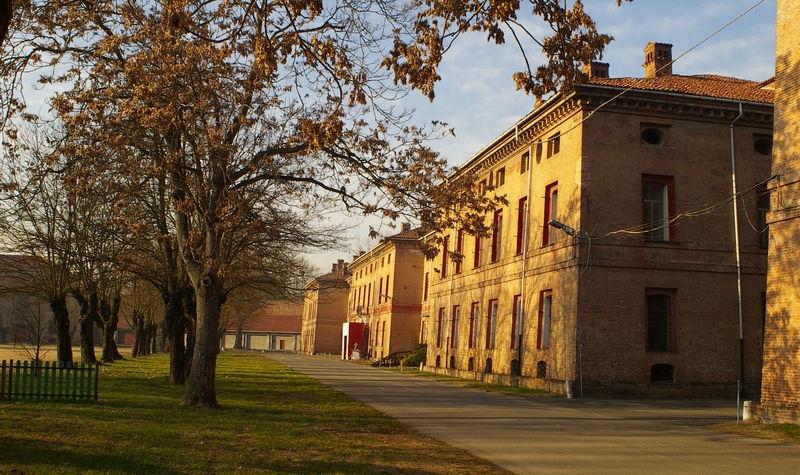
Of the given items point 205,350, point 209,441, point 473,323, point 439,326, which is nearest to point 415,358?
point 439,326

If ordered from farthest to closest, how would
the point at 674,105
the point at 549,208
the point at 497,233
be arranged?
the point at 497,233, the point at 549,208, the point at 674,105

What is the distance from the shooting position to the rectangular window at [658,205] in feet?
83.6

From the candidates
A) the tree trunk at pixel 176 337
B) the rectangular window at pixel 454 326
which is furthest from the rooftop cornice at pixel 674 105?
the rectangular window at pixel 454 326

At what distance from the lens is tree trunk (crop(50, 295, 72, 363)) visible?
92.6ft

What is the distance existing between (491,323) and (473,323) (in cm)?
246

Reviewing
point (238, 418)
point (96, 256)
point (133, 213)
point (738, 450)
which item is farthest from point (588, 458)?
point (96, 256)

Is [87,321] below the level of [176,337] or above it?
above

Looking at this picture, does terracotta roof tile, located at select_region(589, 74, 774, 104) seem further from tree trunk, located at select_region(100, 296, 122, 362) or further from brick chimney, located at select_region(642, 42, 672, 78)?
tree trunk, located at select_region(100, 296, 122, 362)

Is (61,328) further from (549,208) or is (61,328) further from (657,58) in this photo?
(657,58)

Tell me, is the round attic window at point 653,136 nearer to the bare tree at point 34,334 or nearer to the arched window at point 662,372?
the arched window at point 662,372

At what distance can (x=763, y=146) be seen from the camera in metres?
26.5

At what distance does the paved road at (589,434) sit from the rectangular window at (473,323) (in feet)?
40.2

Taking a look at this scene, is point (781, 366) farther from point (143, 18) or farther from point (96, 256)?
point (96, 256)

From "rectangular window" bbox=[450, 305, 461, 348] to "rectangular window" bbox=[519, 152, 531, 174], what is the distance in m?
10.1
